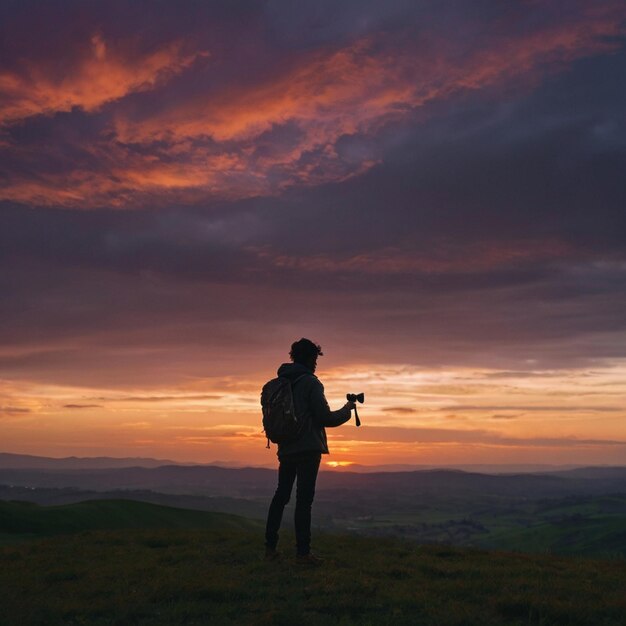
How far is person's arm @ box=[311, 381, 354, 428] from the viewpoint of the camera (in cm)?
1248

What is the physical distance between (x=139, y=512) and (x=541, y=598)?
115ft

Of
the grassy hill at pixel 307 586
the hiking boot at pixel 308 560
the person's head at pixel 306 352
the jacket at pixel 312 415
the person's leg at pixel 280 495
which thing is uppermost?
the person's head at pixel 306 352

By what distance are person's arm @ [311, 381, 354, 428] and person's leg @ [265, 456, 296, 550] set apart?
42.0 inches

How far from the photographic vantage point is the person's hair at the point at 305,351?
43.7 feet

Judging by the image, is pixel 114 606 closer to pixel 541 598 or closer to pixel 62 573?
pixel 62 573

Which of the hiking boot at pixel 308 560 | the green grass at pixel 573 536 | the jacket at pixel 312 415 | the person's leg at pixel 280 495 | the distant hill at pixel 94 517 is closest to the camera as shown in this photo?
the hiking boot at pixel 308 560

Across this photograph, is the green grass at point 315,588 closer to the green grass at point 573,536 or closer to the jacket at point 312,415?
the jacket at point 312,415

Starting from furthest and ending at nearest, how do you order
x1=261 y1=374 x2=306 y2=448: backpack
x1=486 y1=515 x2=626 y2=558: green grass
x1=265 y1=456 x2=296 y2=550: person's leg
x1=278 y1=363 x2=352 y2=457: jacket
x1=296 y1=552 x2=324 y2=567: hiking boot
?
x1=486 y1=515 x2=626 y2=558: green grass < x1=265 y1=456 x2=296 y2=550: person's leg < x1=278 y1=363 x2=352 y2=457: jacket < x1=261 y1=374 x2=306 y2=448: backpack < x1=296 y1=552 x2=324 y2=567: hiking boot

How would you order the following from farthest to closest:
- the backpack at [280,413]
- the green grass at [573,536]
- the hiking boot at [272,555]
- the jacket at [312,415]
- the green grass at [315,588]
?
the green grass at [573,536]
the hiking boot at [272,555]
the jacket at [312,415]
the backpack at [280,413]
the green grass at [315,588]

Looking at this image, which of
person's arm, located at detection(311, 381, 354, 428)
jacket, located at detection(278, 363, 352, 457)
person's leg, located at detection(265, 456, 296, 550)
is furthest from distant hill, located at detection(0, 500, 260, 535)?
person's arm, located at detection(311, 381, 354, 428)

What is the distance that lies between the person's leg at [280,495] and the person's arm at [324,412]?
1.07m

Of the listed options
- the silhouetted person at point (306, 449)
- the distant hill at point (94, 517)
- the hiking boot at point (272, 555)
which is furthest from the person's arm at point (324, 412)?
the distant hill at point (94, 517)

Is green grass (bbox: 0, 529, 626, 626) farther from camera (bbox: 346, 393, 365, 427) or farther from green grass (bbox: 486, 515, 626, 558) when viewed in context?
green grass (bbox: 486, 515, 626, 558)

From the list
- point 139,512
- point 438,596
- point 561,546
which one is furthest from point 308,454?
point 561,546
